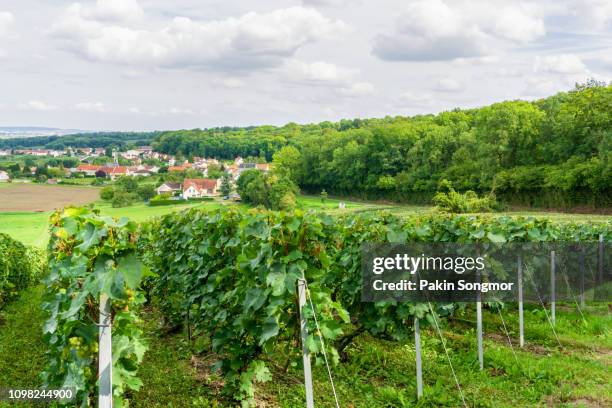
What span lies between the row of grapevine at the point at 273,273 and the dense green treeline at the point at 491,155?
39157 mm

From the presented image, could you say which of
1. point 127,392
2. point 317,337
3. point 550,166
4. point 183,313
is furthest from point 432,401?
point 550,166

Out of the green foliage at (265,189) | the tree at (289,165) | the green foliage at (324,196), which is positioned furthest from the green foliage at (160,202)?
the tree at (289,165)

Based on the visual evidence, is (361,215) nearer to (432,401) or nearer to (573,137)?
(432,401)

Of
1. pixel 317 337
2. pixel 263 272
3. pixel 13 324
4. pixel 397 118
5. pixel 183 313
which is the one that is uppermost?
pixel 397 118

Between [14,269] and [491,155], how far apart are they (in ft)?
157

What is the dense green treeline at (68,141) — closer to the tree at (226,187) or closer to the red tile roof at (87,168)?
the red tile roof at (87,168)

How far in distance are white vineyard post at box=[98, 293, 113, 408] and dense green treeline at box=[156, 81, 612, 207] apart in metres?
42.9

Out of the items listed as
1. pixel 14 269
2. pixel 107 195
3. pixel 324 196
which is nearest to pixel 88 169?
pixel 107 195

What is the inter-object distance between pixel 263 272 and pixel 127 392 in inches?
91.7

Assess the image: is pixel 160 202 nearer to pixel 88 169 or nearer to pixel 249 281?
pixel 88 169

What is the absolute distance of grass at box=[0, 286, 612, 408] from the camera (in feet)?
17.4

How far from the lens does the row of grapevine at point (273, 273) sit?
395 cm

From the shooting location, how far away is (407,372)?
6227 mm

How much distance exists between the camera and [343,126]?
126938 millimetres
